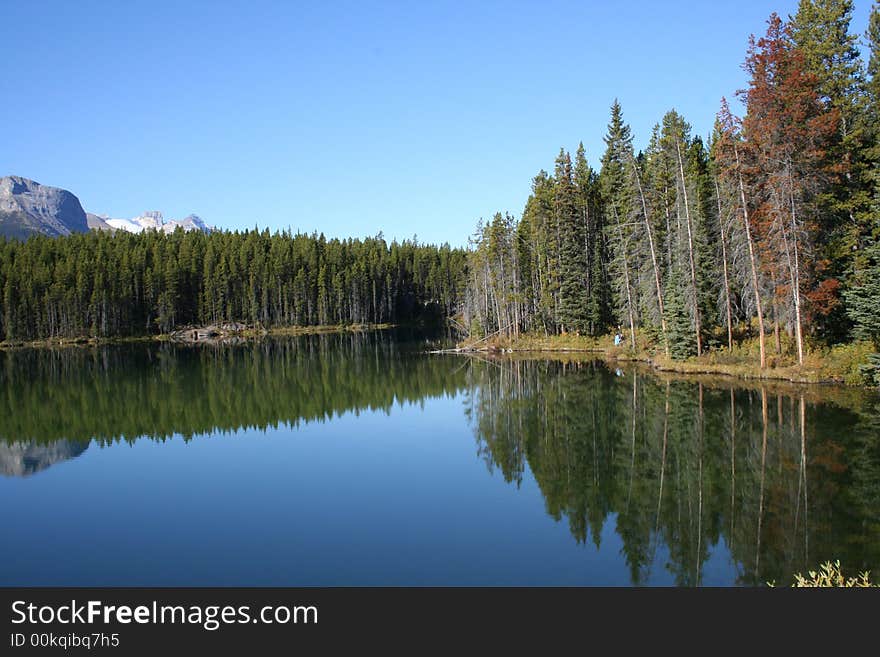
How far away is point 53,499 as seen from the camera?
2061cm

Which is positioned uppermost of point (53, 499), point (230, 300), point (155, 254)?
point (155, 254)

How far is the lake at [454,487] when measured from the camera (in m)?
13.7

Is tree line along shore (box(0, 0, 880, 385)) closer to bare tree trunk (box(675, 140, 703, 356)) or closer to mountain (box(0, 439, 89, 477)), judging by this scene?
bare tree trunk (box(675, 140, 703, 356))

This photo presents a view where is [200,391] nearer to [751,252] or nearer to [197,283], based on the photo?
[751,252]

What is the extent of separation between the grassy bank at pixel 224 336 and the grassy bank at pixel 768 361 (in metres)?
79.0

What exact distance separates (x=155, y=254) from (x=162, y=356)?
2268 inches

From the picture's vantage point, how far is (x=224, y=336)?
405 feet

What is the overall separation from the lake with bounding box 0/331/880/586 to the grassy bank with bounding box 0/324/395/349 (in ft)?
270

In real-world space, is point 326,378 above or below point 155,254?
below

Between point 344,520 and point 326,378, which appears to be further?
point 326,378

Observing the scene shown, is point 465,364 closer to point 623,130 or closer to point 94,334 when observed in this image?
point 623,130

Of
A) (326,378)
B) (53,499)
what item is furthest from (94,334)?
(53,499)

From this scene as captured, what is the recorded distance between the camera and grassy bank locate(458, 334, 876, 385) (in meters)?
31.9

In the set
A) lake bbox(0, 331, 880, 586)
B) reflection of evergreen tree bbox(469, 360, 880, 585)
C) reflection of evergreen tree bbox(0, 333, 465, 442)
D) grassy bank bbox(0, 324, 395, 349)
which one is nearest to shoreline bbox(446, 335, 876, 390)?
lake bbox(0, 331, 880, 586)
